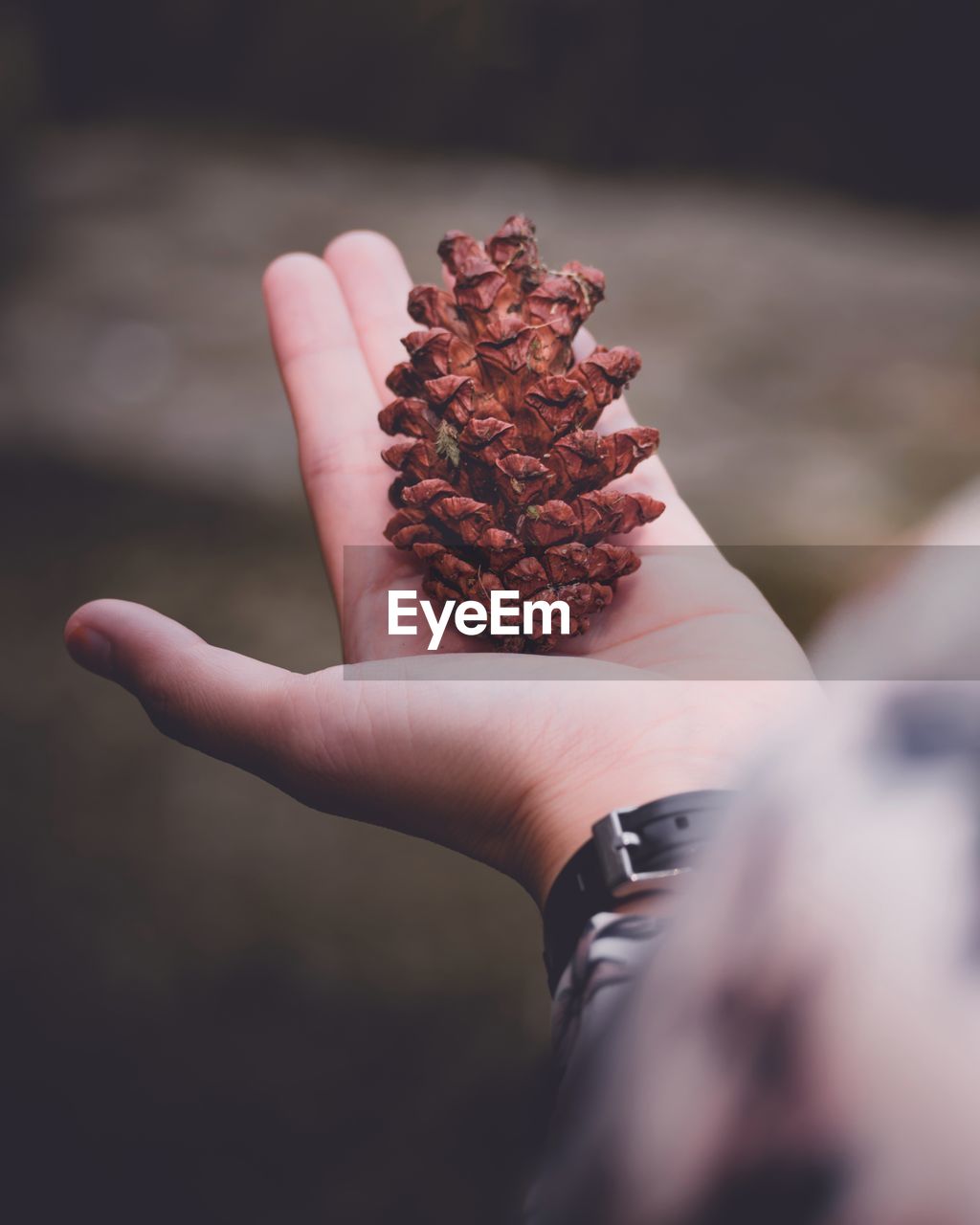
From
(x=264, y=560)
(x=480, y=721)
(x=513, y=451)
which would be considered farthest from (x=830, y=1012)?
(x=264, y=560)

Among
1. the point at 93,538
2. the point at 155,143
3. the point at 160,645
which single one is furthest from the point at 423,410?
the point at 155,143

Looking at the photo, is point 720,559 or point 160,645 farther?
point 720,559

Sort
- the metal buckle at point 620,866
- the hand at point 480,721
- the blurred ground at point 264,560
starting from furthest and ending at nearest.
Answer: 1. the blurred ground at point 264,560
2. the hand at point 480,721
3. the metal buckle at point 620,866

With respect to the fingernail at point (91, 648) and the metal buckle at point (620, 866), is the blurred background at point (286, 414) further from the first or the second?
the fingernail at point (91, 648)

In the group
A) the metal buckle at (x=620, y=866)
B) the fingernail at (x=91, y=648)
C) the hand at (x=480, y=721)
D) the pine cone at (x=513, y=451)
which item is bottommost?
the metal buckle at (x=620, y=866)

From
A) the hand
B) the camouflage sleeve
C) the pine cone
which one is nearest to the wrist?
the hand

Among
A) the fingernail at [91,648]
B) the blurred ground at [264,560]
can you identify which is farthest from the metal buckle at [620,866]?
the fingernail at [91,648]

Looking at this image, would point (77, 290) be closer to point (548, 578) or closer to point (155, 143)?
point (155, 143)
